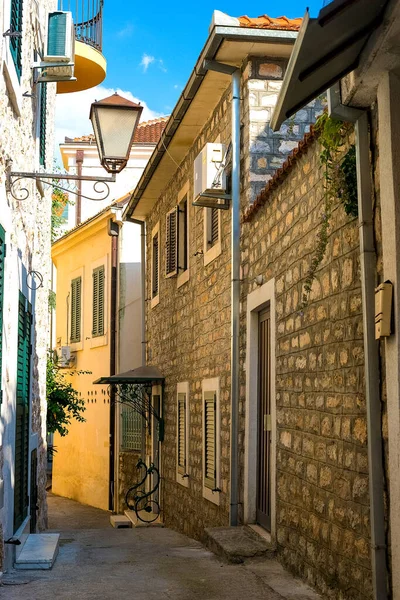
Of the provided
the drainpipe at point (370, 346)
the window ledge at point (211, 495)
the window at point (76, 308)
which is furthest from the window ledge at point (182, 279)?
the window at point (76, 308)

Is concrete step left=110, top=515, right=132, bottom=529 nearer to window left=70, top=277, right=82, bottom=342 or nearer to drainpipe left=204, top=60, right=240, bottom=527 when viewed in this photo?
drainpipe left=204, top=60, right=240, bottom=527

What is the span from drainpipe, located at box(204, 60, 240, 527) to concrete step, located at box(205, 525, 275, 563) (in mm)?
495

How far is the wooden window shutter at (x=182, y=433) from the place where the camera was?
1207 cm

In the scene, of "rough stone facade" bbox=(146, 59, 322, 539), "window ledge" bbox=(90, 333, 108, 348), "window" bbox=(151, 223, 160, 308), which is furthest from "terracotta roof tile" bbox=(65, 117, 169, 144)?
"window" bbox=(151, 223, 160, 308)

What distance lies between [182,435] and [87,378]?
7962mm

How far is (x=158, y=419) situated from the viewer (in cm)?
1398

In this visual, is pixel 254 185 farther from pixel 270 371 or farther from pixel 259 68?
pixel 270 371

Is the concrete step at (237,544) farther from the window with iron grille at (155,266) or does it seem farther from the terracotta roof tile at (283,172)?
the window with iron grille at (155,266)

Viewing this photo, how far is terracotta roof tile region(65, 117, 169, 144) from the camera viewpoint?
23609mm

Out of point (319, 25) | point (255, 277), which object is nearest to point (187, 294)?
point (255, 277)

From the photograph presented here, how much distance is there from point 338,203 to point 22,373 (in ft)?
11.7

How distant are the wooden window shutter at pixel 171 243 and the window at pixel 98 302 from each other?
5.48m

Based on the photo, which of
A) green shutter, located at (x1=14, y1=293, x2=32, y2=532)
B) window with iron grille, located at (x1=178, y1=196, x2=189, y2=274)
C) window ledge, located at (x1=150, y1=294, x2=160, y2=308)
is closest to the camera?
green shutter, located at (x1=14, y1=293, x2=32, y2=532)

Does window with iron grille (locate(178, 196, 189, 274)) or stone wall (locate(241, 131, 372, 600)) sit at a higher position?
window with iron grille (locate(178, 196, 189, 274))
